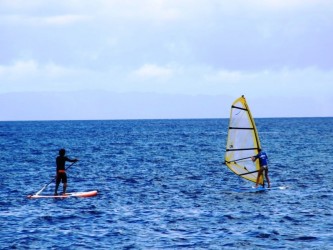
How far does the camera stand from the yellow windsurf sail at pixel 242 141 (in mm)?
33938

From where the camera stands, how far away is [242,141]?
3431 cm

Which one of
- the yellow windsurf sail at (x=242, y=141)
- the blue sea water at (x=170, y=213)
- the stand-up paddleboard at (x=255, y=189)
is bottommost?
the blue sea water at (x=170, y=213)

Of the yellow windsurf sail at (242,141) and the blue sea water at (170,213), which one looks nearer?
the blue sea water at (170,213)

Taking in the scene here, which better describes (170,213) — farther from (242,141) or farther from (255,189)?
(242,141)

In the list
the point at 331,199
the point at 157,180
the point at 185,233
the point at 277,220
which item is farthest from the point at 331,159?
the point at 185,233

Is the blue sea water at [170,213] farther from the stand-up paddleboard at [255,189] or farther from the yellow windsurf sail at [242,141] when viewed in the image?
the yellow windsurf sail at [242,141]

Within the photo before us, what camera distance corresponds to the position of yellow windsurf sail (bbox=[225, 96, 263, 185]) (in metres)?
33.9

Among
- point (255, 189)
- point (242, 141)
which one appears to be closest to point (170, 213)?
point (255, 189)

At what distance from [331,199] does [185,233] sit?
10.4 metres

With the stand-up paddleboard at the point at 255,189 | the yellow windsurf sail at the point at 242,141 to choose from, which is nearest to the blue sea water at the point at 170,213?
the stand-up paddleboard at the point at 255,189

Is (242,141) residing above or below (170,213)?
above

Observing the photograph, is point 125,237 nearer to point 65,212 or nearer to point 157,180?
point 65,212

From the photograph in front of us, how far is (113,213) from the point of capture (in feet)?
88.8

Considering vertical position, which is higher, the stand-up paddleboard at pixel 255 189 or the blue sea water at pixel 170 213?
the stand-up paddleboard at pixel 255 189
